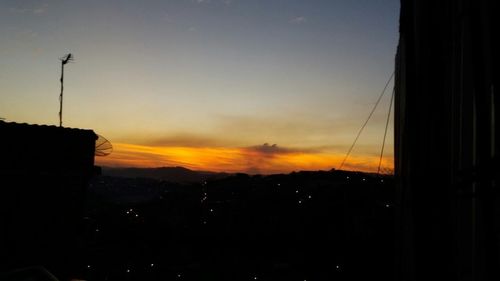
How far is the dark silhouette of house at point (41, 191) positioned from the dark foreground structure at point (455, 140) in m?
13.1

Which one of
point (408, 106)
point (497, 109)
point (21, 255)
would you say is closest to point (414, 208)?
point (408, 106)

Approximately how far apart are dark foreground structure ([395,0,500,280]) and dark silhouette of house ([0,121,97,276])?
1313cm

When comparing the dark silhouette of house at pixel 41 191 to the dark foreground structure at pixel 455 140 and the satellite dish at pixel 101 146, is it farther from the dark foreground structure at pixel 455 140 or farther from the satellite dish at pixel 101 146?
the dark foreground structure at pixel 455 140

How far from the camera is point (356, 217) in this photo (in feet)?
68.4

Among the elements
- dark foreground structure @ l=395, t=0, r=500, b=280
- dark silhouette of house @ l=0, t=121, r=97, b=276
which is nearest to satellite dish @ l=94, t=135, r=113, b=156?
dark silhouette of house @ l=0, t=121, r=97, b=276

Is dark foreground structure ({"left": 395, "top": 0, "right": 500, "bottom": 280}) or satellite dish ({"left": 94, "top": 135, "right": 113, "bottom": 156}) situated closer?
dark foreground structure ({"left": 395, "top": 0, "right": 500, "bottom": 280})

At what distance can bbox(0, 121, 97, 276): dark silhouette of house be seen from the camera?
13.0 m

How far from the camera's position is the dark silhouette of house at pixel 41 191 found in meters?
13.0

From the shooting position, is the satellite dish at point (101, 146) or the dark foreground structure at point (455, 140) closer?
the dark foreground structure at point (455, 140)

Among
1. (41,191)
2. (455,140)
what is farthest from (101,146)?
(455,140)

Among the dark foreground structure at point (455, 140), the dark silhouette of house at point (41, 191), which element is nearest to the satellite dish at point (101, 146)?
the dark silhouette of house at point (41, 191)

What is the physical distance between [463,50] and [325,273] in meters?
17.0

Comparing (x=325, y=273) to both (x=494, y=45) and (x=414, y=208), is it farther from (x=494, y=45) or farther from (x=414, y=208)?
(x=494, y=45)

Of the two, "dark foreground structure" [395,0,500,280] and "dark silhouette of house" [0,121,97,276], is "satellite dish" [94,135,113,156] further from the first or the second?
"dark foreground structure" [395,0,500,280]
